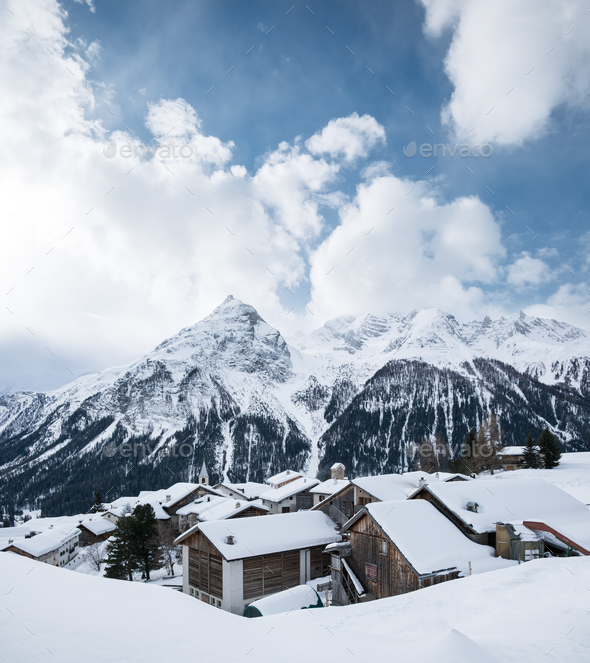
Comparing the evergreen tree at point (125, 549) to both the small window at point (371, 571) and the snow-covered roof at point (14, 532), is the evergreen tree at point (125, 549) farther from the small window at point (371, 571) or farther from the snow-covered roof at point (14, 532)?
the snow-covered roof at point (14, 532)

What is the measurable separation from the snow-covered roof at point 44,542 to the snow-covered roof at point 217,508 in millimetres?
19269

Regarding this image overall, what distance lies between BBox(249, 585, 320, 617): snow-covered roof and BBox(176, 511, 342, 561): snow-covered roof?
7.81 meters

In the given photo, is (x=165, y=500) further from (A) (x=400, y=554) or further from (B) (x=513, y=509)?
(B) (x=513, y=509)

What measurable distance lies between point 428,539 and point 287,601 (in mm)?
9216

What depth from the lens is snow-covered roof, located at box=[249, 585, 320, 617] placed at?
2239 cm

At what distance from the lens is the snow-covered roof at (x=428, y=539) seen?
20.7 meters

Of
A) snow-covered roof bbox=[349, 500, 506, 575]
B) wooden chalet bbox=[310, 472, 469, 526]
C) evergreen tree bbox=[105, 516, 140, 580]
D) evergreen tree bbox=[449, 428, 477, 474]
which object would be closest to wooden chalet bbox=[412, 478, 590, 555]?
snow-covered roof bbox=[349, 500, 506, 575]

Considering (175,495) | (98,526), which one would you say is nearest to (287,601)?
(175,495)

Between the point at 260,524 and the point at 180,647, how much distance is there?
3147 cm

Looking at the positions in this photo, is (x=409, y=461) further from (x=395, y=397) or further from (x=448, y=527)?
(x=448, y=527)

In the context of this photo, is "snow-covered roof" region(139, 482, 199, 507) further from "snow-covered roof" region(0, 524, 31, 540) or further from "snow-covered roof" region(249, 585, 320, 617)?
"snow-covered roof" region(249, 585, 320, 617)

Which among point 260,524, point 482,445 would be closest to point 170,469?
point 482,445

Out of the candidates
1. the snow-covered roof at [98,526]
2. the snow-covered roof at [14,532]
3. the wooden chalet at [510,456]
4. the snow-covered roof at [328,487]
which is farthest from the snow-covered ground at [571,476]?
the snow-covered roof at [14,532]

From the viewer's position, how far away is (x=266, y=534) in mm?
33875
